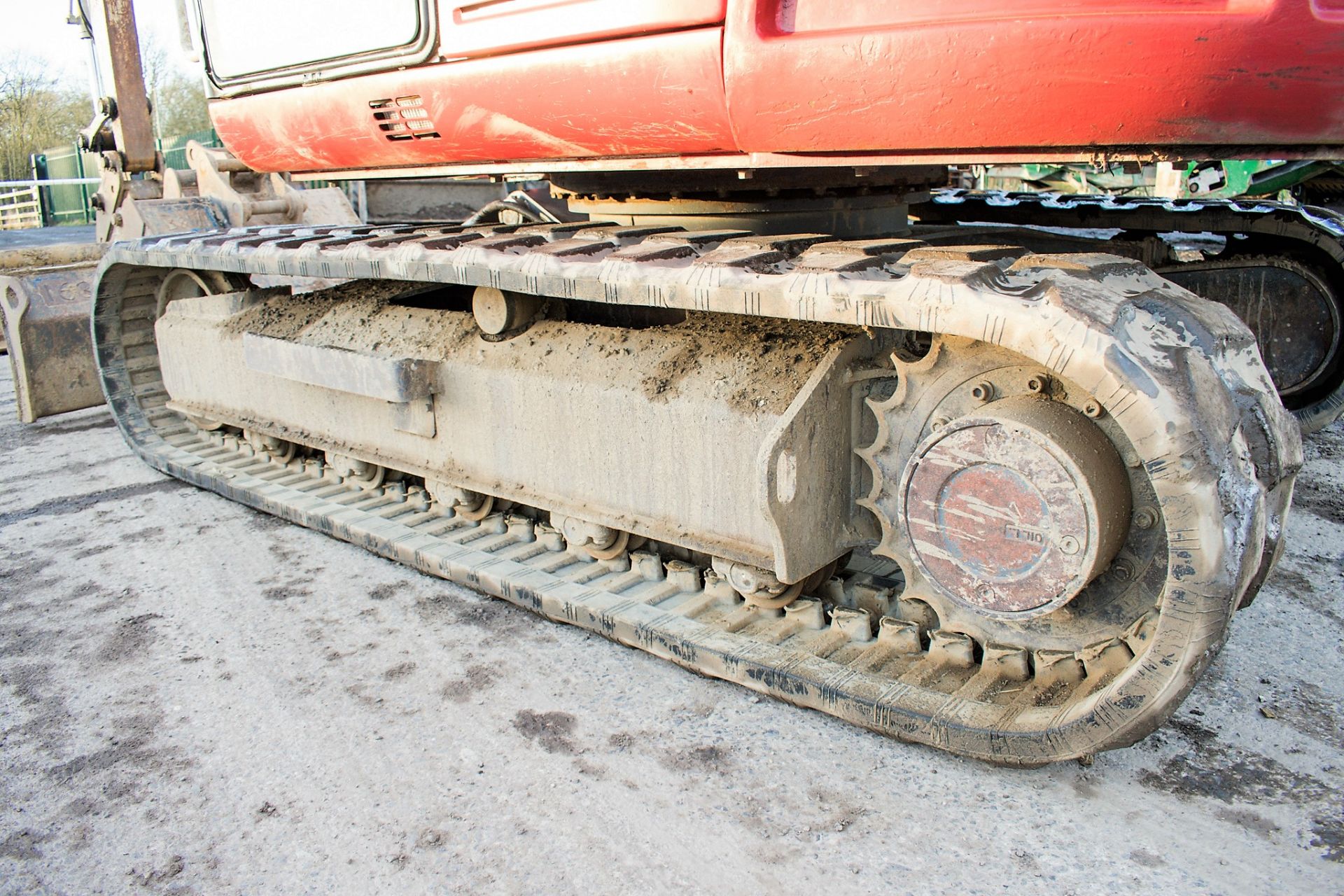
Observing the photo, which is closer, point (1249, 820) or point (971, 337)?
point (1249, 820)

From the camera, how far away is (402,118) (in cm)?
288

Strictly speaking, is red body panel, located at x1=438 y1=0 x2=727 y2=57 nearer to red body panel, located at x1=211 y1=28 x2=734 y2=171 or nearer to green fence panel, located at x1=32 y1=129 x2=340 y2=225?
red body panel, located at x1=211 y1=28 x2=734 y2=171

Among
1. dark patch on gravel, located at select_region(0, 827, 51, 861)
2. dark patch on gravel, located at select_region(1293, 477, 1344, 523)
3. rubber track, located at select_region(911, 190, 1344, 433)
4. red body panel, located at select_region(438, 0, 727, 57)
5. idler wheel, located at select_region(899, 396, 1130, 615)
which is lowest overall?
dark patch on gravel, located at select_region(0, 827, 51, 861)

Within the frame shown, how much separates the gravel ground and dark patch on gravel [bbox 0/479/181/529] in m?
1.07

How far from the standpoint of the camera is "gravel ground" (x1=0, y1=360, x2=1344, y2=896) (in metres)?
1.89

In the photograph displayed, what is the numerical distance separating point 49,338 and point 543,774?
14.3 ft

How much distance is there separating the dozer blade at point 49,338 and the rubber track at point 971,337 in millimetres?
2591

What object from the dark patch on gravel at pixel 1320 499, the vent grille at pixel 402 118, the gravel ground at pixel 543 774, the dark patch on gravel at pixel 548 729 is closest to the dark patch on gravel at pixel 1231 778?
the gravel ground at pixel 543 774

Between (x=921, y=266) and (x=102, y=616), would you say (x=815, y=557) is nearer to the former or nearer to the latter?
(x=921, y=266)

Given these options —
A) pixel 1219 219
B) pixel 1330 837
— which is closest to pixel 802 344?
pixel 1330 837

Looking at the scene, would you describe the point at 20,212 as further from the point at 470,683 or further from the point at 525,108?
the point at 470,683

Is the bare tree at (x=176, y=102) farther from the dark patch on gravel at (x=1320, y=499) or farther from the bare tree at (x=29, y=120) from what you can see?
the dark patch on gravel at (x=1320, y=499)

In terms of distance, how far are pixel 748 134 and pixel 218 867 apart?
182 centimetres

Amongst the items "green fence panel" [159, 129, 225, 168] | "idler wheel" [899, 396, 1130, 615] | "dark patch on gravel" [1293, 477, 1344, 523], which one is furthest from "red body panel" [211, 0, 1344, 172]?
"green fence panel" [159, 129, 225, 168]
